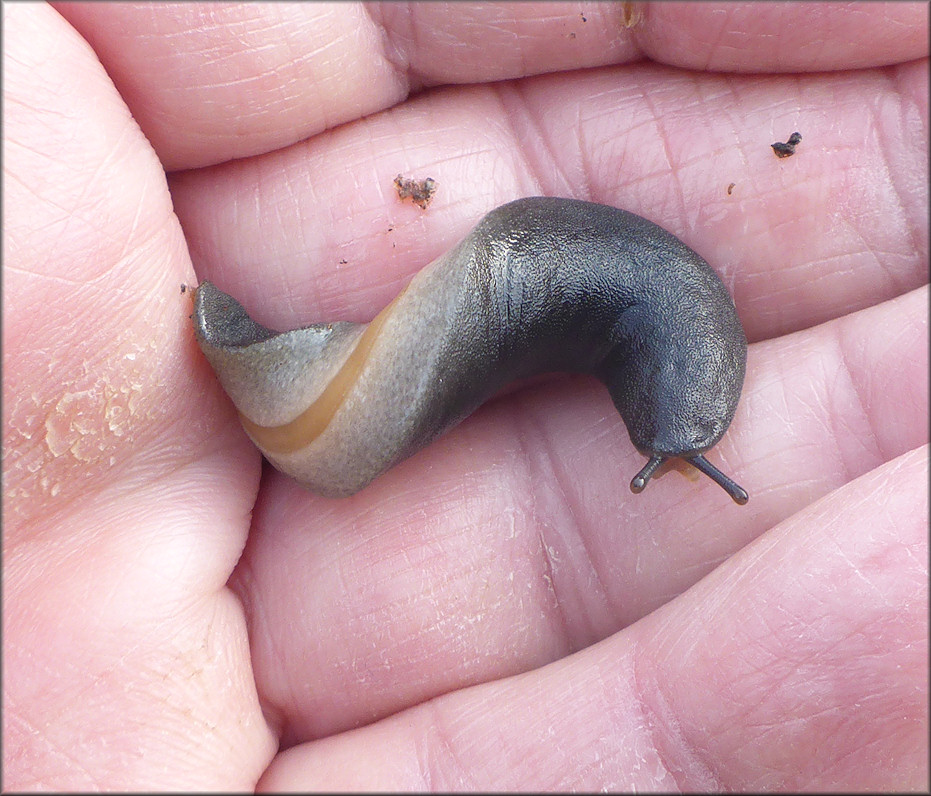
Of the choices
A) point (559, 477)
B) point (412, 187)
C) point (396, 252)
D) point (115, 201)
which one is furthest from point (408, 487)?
point (115, 201)

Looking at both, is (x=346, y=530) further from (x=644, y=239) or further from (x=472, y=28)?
(x=472, y=28)

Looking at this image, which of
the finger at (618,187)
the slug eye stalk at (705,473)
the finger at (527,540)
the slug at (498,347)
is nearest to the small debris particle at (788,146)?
the finger at (618,187)

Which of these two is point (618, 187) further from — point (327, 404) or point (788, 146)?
point (327, 404)

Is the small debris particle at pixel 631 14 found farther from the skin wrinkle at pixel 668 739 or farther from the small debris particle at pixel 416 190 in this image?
the skin wrinkle at pixel 668 739

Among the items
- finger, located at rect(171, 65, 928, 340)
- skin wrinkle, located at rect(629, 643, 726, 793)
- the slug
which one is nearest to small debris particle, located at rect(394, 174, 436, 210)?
finger, located at rect(171, 65, 928, 340)

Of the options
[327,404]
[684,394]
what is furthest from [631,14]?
[327,404]

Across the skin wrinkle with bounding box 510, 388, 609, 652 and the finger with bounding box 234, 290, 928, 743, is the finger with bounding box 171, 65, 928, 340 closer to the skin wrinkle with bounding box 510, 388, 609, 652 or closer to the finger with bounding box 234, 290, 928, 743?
the finger with bounding box 234, 290, 928, 743

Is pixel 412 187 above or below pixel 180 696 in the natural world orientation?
above
